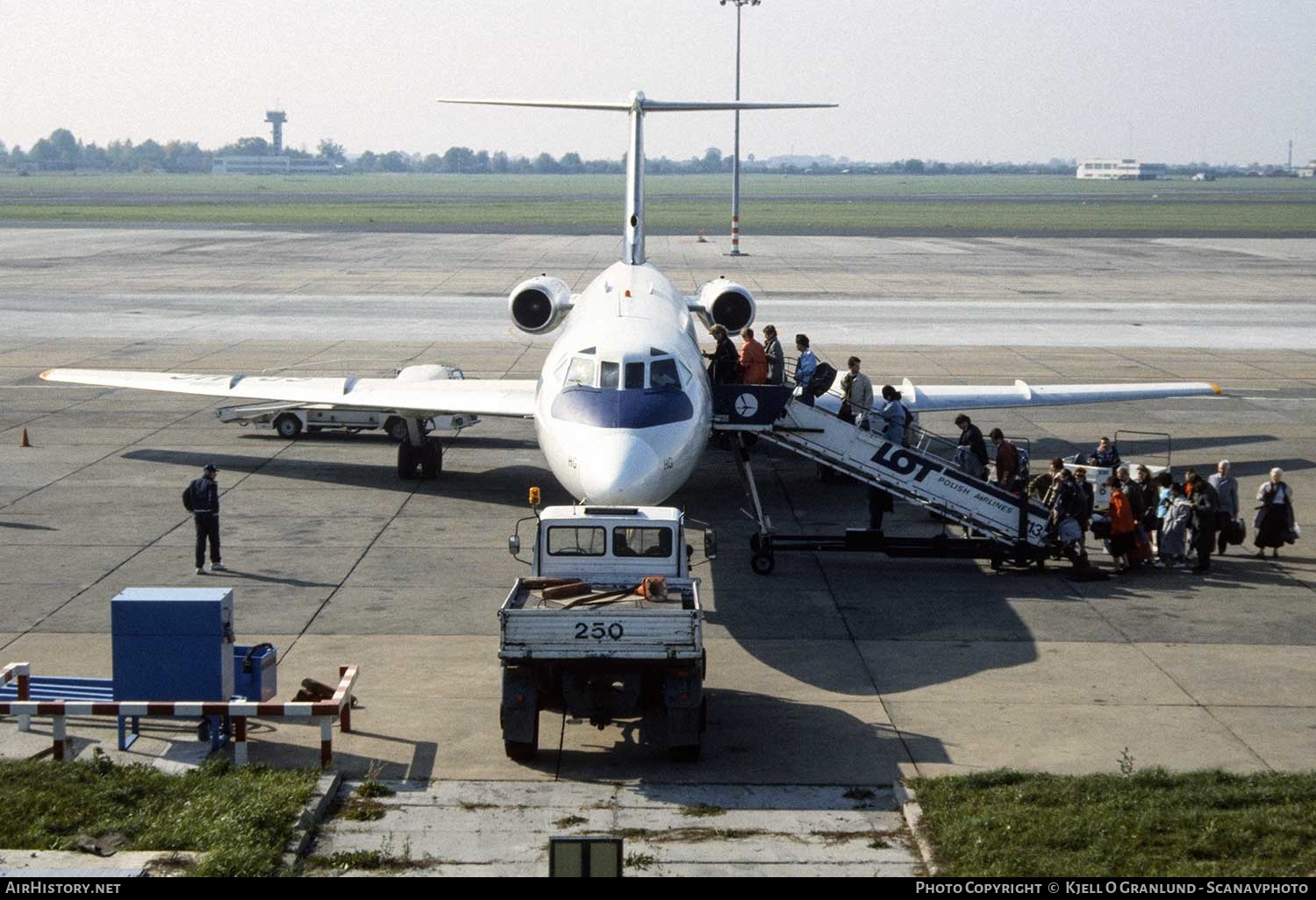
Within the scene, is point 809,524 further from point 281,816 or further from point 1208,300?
point 1208,300

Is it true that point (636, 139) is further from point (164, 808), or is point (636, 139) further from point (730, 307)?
point (164, 808)

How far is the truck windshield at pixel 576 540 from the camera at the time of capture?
594 inches

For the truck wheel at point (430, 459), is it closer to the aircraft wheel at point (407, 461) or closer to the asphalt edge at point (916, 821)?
the aircraft wheel at point (407, 461)

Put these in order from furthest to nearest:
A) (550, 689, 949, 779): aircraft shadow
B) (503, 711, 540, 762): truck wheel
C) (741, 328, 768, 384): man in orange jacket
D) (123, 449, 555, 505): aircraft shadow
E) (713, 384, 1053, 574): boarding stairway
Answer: (123, 449, 555, 505): aircraft shadow → (741, 328, 768, 384): man in orange jacket → (713, 384, 1053, 574): boarding stairway → (503, 711, 540, 762): truck wheel → (550, 689, 949, 779): aircraft shadow

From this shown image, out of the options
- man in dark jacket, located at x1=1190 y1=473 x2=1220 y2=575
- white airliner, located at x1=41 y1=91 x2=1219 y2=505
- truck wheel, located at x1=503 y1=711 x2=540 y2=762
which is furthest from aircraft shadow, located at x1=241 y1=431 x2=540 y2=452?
truck wheel, located at x1=503 y1=711 x2=540 y2=762

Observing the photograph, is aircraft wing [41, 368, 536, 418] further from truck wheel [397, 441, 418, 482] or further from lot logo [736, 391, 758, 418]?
lot logo [736, 391, 758, 418]

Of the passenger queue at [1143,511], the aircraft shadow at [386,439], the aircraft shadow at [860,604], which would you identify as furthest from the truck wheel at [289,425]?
the passenger queue at [1143,511]

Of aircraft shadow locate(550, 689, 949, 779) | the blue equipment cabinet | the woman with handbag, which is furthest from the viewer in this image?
the woman with handbag

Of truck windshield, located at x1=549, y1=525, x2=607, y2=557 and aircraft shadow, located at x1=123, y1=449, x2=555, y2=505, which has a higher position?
truck windshield, located at x1=549, y1=525, x2=607, y2=557

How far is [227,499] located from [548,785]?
13.0 meters

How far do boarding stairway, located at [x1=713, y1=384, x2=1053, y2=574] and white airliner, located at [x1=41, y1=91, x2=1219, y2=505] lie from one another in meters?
0.80

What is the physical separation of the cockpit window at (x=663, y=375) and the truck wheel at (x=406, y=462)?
23.7ft

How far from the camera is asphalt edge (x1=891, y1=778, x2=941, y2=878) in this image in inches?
423

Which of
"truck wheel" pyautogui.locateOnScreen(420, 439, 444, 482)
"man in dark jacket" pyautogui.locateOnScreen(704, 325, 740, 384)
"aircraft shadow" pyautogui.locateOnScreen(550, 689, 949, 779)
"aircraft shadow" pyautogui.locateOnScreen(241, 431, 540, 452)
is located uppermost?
"man in dark jacket" pyautogui.locateOnScreen(704, 325, 740, 384)
